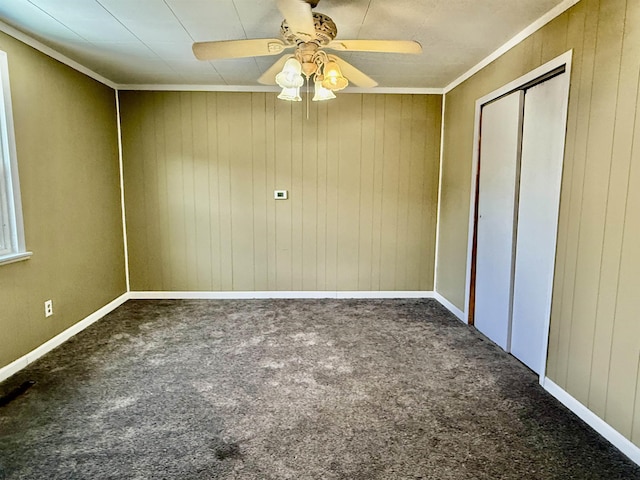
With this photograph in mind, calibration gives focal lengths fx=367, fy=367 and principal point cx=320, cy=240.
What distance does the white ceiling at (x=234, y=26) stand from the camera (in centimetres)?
222

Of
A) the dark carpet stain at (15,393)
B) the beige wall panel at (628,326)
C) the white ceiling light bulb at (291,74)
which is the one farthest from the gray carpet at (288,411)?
the white ceiling light bulb at (291,74)

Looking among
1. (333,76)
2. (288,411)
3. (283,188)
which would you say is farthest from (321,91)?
(283,188)

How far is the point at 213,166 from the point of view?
13.7 ft

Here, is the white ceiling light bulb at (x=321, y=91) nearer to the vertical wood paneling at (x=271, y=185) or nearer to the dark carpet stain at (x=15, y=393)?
the vertical wood paneling at (x=271, y=185)

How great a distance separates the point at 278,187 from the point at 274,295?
1279 millimetres

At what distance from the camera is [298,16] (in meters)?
1.64

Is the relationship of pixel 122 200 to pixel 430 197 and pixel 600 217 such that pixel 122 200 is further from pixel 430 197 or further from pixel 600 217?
pixel 600 217

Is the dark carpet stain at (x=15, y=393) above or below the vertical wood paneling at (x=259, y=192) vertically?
below

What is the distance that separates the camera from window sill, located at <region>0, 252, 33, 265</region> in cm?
243

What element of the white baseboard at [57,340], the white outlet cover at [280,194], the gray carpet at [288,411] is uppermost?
the white outlet cover at [280,194]

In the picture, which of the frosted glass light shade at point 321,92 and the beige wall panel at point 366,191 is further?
the beige wall panel at point 366,191

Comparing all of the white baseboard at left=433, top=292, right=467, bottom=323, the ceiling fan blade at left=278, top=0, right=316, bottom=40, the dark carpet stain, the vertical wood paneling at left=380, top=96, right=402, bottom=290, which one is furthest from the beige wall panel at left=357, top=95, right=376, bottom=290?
the dark carpet stain

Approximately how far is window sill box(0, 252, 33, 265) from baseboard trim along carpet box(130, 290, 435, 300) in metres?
1.73

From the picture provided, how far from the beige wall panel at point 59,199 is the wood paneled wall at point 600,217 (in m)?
3.62
